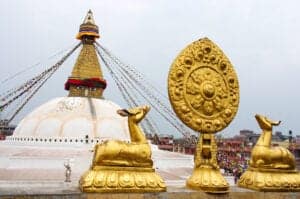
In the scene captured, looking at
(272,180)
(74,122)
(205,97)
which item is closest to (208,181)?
(272,180)

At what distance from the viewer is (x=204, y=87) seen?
224 inches

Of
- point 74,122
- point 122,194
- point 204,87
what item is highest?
point 204,87

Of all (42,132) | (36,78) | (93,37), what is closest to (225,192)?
(42,132)

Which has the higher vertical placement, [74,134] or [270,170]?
[74,134]

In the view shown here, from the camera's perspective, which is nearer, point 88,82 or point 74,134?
point 74,134

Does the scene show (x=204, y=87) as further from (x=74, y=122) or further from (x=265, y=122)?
(x=74, y=122)

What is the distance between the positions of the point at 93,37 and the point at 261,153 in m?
16.4

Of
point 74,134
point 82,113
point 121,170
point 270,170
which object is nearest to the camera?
point 121,170

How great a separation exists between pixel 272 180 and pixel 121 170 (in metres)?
2.38

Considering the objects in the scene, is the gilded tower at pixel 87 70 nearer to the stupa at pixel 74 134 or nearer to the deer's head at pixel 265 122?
the stupa at pixel 74 134

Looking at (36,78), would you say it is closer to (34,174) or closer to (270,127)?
(34,174)

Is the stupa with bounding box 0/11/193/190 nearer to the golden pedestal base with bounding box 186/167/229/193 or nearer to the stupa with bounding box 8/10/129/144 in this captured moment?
the stupa with bounding box 8/10/129/144

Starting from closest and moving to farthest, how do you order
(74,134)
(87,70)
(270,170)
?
(270,170) < (74,134) < (87,70)

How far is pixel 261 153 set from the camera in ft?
18.8
